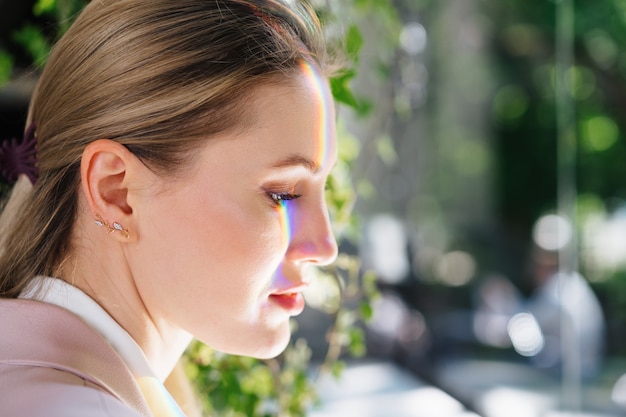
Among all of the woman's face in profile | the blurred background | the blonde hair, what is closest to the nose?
the woman's face in profile

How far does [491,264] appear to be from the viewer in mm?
4570

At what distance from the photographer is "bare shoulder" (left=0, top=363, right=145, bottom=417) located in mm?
672

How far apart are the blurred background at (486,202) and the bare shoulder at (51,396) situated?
772 millimetres

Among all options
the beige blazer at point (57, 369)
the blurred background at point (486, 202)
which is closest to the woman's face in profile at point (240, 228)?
the beige blazer at point (57, 369)

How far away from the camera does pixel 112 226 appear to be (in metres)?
0.89

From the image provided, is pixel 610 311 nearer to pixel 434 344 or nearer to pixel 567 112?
pixel 567 112

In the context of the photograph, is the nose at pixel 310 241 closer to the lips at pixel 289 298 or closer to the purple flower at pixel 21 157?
the lips at pixel 289 298

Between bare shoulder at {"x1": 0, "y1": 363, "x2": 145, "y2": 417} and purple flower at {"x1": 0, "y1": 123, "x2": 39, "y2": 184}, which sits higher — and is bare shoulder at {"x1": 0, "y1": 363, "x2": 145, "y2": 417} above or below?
below

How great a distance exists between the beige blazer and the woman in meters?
0.03

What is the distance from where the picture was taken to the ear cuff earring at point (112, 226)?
89 cm

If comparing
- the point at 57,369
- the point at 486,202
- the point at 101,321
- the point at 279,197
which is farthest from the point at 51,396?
the point at 486,202

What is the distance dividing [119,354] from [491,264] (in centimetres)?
390

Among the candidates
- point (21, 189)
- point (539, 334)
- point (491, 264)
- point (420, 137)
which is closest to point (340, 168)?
point (21, 189)

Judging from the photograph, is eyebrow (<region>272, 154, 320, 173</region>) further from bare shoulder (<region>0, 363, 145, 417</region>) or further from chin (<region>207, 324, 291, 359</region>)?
bare shoulder (<region>0, 363, 145, 417</region>)
